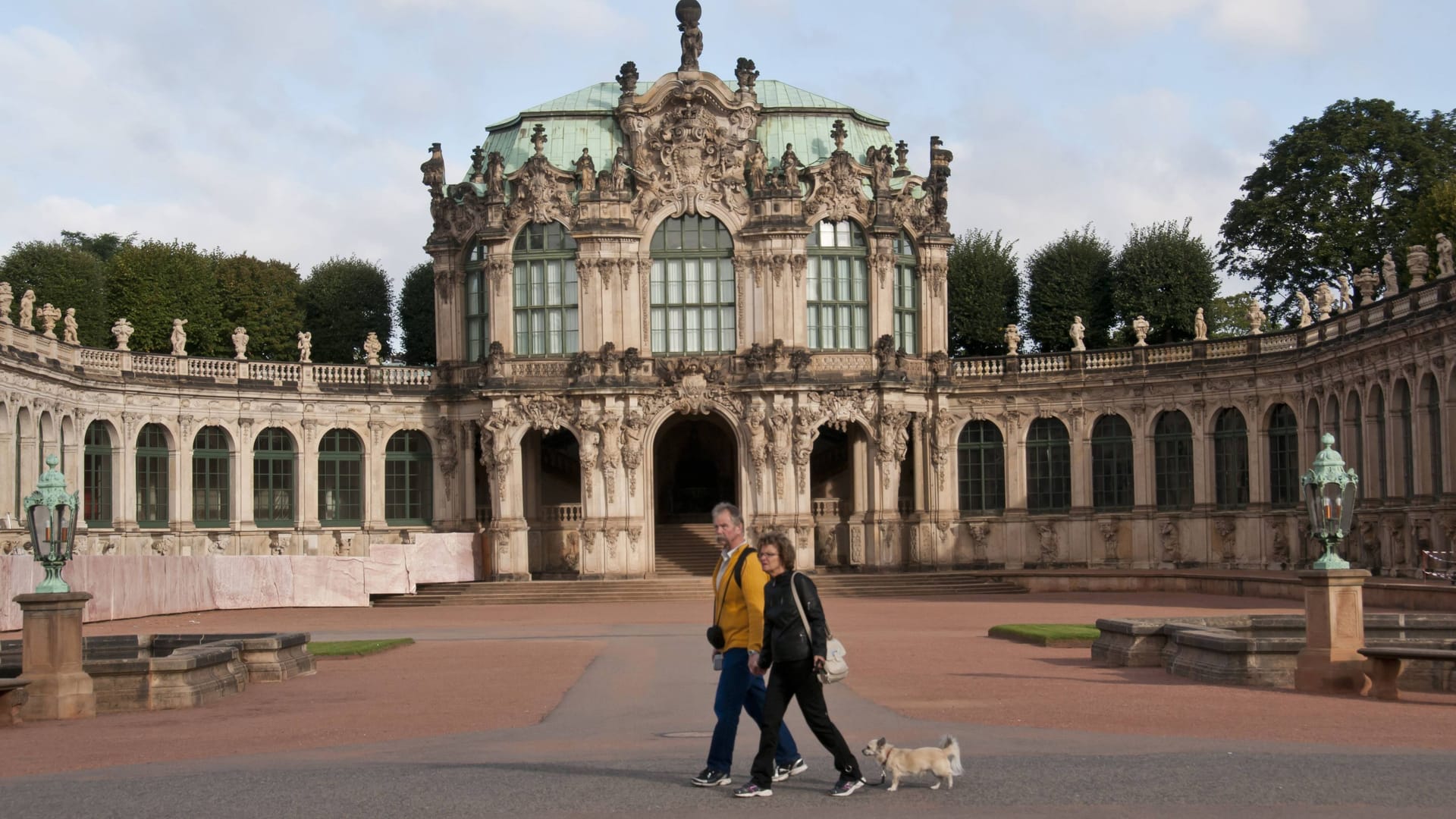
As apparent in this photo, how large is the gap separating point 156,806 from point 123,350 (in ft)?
160

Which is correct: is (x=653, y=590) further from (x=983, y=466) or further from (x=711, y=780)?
(x=711, y=780)

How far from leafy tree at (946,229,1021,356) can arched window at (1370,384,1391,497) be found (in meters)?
22.8

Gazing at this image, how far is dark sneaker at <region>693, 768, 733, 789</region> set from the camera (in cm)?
1655

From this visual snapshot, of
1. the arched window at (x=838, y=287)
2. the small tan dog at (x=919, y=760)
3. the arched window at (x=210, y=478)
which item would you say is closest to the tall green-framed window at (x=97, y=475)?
the arched window at (x=210, y=478)

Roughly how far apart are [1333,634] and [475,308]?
150 ft

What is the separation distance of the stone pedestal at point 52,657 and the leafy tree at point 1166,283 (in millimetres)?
56434

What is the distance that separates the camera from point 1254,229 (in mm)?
74125

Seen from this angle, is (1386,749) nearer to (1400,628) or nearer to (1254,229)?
(1400,628)

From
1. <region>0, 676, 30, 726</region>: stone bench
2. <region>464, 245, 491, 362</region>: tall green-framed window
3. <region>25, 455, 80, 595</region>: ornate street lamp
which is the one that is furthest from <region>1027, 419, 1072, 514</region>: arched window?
<region>0, 676, 30, 726</region>: stone bench

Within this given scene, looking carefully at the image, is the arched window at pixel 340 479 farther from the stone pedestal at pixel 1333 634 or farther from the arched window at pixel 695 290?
the stone pedestal at pixel 1333 634

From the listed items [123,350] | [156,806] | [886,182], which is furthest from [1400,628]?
[123,350]

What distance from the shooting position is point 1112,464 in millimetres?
65438

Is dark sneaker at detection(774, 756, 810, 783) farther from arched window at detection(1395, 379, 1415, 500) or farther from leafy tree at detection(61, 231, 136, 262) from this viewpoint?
leafy tree at detection(61, 231, 136, 262)

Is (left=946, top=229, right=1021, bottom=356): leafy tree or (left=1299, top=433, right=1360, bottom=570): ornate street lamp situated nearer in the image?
(left=1299, top=433, right=1360, bottom=570): ornate street lamp
